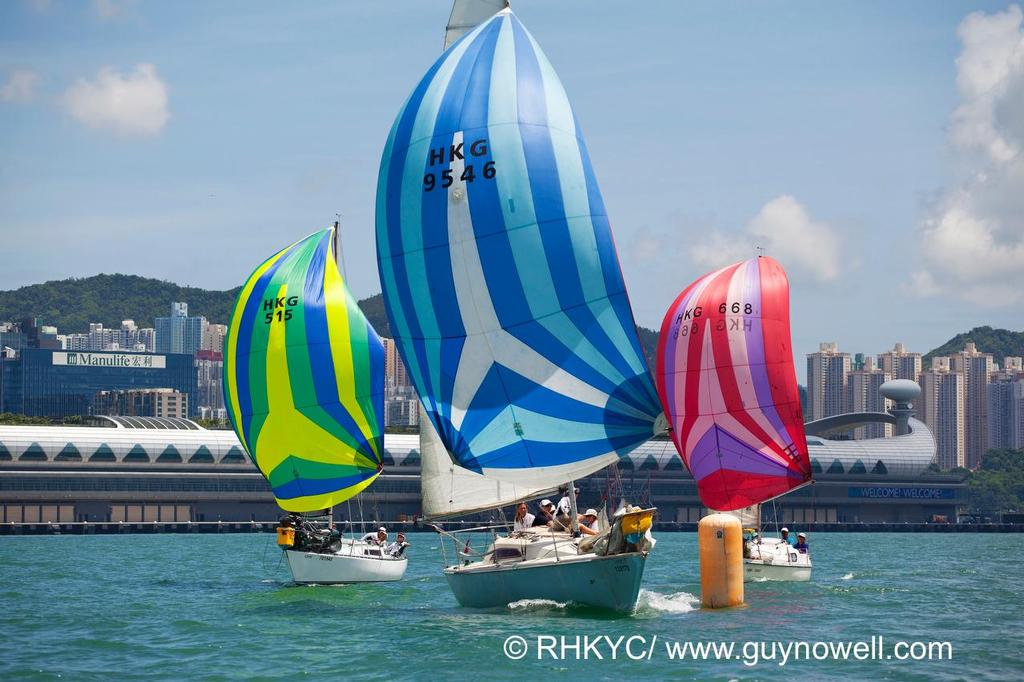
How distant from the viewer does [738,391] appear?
3822 cm

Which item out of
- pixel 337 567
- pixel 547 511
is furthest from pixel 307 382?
pixel 547 511

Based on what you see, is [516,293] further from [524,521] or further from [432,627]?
[432,627]

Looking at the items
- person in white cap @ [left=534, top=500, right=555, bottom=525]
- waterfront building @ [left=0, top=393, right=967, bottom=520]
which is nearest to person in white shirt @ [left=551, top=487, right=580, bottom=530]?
person in white cap @ [left=534, top=500, right=555, bottom=525]

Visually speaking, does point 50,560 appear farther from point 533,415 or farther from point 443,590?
point 533,415

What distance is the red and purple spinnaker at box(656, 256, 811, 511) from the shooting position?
38.2m

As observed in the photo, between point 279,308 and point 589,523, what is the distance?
45.9 ft

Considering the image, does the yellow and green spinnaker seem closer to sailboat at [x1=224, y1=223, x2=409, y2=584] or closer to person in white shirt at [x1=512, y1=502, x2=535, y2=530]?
sailboat at [x1=224, y1=223, x2=409, y2=584]

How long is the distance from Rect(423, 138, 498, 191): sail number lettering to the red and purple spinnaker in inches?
567

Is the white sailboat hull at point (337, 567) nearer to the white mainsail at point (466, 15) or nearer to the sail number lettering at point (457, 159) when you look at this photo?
the white mainsail at point (466, 15)

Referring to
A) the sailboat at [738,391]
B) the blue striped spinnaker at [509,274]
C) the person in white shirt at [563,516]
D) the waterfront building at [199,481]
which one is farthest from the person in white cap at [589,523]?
the waterfront building at [199,481]

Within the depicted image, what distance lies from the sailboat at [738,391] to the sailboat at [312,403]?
8359 millimetres

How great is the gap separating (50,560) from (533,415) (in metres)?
34.1

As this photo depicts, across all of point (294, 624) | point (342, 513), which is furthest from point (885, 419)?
point (294, 624)

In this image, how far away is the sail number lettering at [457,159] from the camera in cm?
2608
